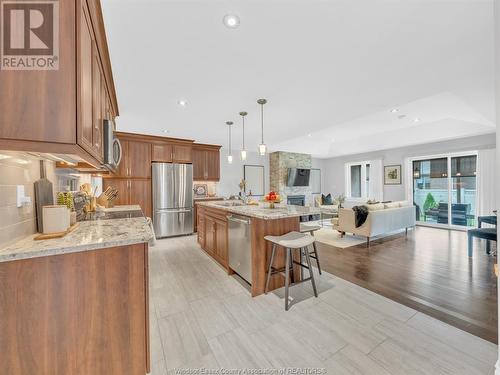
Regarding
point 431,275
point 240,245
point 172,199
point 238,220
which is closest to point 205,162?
point 172,199

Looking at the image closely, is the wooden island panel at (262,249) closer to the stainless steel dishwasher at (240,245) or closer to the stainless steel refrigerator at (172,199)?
the stainless steel dishwasher at (240,245)

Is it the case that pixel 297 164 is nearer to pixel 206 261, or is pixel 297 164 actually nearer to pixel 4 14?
pixel 206 261

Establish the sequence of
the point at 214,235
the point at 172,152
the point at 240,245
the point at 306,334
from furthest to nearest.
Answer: the point at 172,152 → the point at 214,235 → the point at 240,245 → the point at 306,334

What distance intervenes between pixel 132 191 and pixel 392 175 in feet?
25.8

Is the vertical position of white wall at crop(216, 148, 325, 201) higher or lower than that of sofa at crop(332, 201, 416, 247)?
higher

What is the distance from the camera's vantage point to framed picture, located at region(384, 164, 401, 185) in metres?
6.87

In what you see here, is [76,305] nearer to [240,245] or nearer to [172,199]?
[240,245]

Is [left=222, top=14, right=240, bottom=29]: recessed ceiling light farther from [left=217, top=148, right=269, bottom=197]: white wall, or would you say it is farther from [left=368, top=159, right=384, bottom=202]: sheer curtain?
[left=368, top=159, right=384, bottom=202]: sheer curtain

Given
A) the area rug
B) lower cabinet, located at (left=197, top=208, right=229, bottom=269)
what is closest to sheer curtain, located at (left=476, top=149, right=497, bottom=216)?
the area rug

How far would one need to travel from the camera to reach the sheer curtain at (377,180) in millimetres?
7332

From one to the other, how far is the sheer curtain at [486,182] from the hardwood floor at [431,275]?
134cm

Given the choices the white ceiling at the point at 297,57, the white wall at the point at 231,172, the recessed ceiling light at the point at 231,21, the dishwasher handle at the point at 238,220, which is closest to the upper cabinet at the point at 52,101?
the white ceiling at the point at 297,57

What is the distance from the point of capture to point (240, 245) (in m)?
2.67

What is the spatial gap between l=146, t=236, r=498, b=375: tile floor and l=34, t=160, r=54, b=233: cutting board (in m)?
1.27
